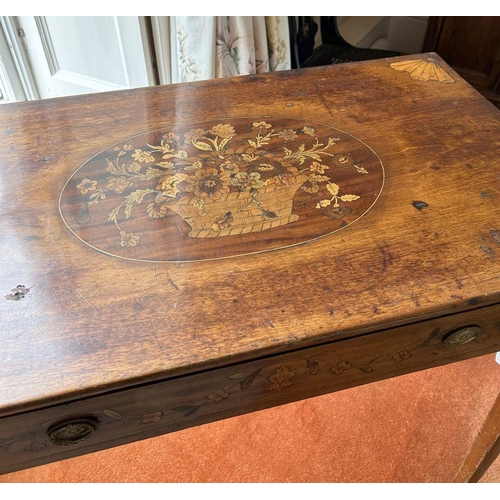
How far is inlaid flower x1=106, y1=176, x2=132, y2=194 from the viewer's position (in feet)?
2.91

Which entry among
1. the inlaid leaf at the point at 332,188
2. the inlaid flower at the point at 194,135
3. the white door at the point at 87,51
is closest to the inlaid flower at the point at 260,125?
the inlaid flower at the point at 194,135

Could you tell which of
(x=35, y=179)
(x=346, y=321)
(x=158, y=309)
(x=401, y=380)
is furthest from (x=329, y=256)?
(x=401, y=380)

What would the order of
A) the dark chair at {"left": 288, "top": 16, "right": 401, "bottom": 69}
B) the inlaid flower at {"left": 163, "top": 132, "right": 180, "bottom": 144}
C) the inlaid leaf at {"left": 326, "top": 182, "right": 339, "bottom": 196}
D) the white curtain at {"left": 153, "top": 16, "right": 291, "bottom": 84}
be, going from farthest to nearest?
the dark chair at {"left": 288, "top": 16, "right": 401, "bottom": 69}, the white curtain at {"left": 153, "top": 16, "right": 291, "bottom": 84}, the inlaid flower at {"left": 163, "top": 132, "right": 180, "bottom": 144}, the inlaid leaf at {"left": 326, "top": 182, "right": 339, "bottom": 196}

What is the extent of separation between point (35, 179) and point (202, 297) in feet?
1.36

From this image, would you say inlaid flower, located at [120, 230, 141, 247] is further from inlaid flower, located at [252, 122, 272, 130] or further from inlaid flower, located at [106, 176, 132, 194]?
inlaid flower, located at [252, 122, 272, 130]

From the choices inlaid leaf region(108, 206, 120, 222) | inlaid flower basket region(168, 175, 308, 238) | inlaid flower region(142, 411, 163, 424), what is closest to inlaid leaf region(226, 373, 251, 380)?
inlaid flower region(142, 411, 163, 424)

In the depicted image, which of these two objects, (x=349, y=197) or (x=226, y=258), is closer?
(x=226, y=258)

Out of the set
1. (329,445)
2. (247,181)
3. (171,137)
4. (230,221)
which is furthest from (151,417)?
(329,445)

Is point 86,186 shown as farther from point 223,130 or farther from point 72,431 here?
point 72,431

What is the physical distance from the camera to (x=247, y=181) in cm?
90

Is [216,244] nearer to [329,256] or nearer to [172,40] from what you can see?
[329,256]

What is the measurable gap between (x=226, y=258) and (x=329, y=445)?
0.71 meters

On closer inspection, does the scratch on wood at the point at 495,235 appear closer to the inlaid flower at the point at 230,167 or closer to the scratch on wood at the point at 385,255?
the scratch on wood at the point at 385,255

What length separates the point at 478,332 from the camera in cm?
79
